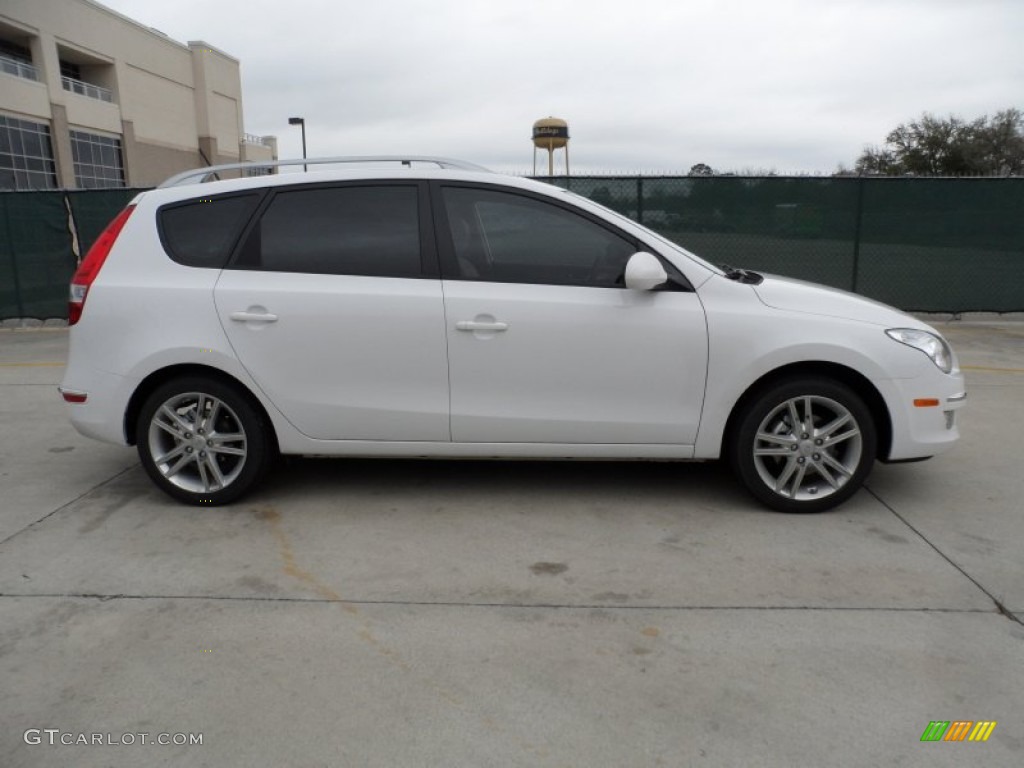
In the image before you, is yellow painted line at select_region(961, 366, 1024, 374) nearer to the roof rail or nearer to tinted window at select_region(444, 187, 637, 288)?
tinted window at select_region(444, 187, 637, 288)

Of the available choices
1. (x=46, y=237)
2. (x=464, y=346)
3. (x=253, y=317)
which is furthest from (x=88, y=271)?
(x=46, y=237)

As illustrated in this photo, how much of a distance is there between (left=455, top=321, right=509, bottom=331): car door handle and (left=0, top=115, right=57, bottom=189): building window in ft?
147

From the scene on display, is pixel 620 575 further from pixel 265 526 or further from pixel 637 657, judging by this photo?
pixel 265 526

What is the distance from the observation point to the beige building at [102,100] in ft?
138

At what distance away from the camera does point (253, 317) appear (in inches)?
166

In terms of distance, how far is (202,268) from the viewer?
4336 millimetres

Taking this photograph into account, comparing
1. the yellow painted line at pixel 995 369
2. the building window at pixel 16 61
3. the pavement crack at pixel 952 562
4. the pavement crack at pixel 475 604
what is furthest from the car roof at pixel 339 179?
the building window at pixel 16 61

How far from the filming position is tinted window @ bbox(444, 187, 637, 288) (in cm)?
423

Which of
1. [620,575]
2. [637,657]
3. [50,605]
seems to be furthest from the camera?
[620,575]

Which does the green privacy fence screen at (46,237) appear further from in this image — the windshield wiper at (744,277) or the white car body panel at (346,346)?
the windshield wiper at (744,277)

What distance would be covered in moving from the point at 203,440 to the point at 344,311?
107cm

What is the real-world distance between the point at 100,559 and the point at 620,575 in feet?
8.06

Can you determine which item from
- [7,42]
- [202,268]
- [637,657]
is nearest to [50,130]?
[7,42]

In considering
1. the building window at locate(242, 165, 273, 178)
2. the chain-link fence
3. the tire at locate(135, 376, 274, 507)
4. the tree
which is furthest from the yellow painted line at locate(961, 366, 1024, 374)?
the tree
